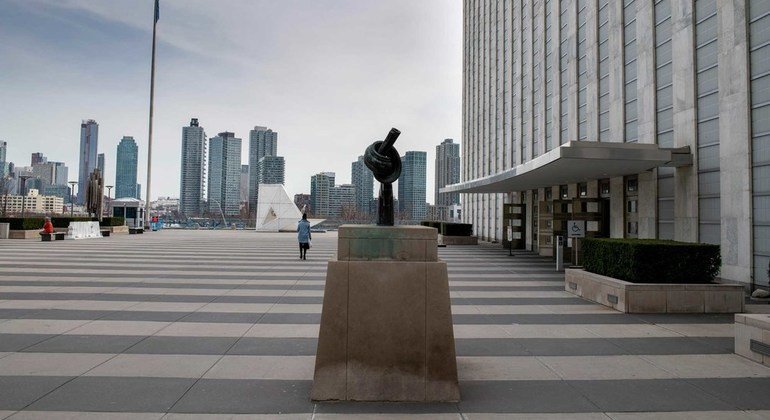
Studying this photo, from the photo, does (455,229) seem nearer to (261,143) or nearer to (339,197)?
(339,197)

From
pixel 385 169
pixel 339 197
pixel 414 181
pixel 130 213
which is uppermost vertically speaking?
pixel 414 181

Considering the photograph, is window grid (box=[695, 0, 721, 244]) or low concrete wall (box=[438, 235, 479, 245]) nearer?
window grid (box=[695, 0, 721, 244])

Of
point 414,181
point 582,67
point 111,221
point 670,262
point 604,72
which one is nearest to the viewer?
point 670,262

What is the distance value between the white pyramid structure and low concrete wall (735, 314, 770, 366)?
43.2 m

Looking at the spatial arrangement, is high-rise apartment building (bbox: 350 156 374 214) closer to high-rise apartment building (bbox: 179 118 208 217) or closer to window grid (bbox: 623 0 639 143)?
high-rise apartment building (bbox: 179 118 208 217)

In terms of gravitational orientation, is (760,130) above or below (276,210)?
above

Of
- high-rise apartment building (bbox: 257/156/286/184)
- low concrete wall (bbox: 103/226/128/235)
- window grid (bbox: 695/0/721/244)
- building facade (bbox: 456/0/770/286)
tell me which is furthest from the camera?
high-rise apartment building (bbox: 257/156/286/184)

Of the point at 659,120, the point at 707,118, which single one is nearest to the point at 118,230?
the point at 659,120

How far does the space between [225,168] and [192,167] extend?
17.8m

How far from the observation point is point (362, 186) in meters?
91.6

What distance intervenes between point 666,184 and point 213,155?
15164 centimetres

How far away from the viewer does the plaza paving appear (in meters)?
4.39

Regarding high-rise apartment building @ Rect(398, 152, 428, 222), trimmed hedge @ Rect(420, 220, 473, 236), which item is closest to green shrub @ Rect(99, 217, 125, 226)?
trimmed hedge @ Rect(420, 220, 473, 236)

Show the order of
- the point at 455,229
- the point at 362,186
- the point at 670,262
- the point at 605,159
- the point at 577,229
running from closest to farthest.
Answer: the point at 670,262, the point at 605,159, the point at 577,229, the point at 455,229, the point at 362,186
